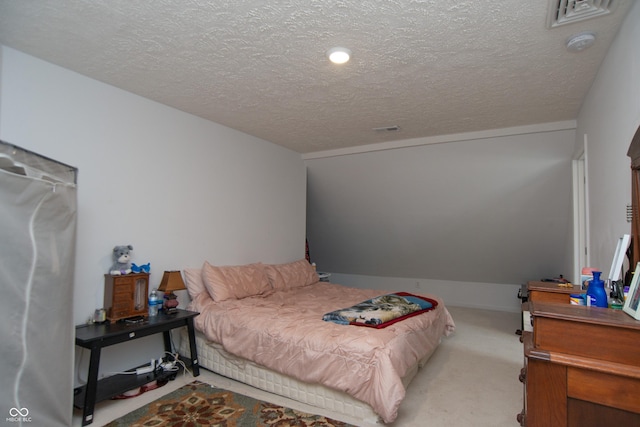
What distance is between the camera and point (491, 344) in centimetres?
398

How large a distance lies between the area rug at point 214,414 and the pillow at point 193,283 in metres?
0.92

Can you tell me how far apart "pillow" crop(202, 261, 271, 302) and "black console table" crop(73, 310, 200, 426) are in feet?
1.23

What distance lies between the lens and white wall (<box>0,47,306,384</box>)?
8.09ft

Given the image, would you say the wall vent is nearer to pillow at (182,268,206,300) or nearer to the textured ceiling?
the textured ceiling

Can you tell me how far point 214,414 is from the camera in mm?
2363

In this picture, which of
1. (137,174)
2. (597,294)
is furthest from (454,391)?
(137,174)

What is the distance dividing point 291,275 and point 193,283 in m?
1.33

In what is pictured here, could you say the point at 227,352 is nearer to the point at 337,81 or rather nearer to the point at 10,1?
the point at 337,81

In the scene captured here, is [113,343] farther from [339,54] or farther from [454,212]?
[454,212]

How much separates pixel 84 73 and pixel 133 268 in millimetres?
1564

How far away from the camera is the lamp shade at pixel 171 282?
302 cm

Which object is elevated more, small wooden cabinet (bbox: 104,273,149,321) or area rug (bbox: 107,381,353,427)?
small wooden cabinet (bbox: 104,273,149,321)

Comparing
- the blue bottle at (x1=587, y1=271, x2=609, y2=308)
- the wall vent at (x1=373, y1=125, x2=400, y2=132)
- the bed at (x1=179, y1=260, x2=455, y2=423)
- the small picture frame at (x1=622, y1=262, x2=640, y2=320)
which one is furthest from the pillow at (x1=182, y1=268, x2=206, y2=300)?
the small picture frame at (x1=622, y1=262, x2=640, y2=320)

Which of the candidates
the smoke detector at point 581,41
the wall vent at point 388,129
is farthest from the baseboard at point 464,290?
the smoke detector at point 581,41
